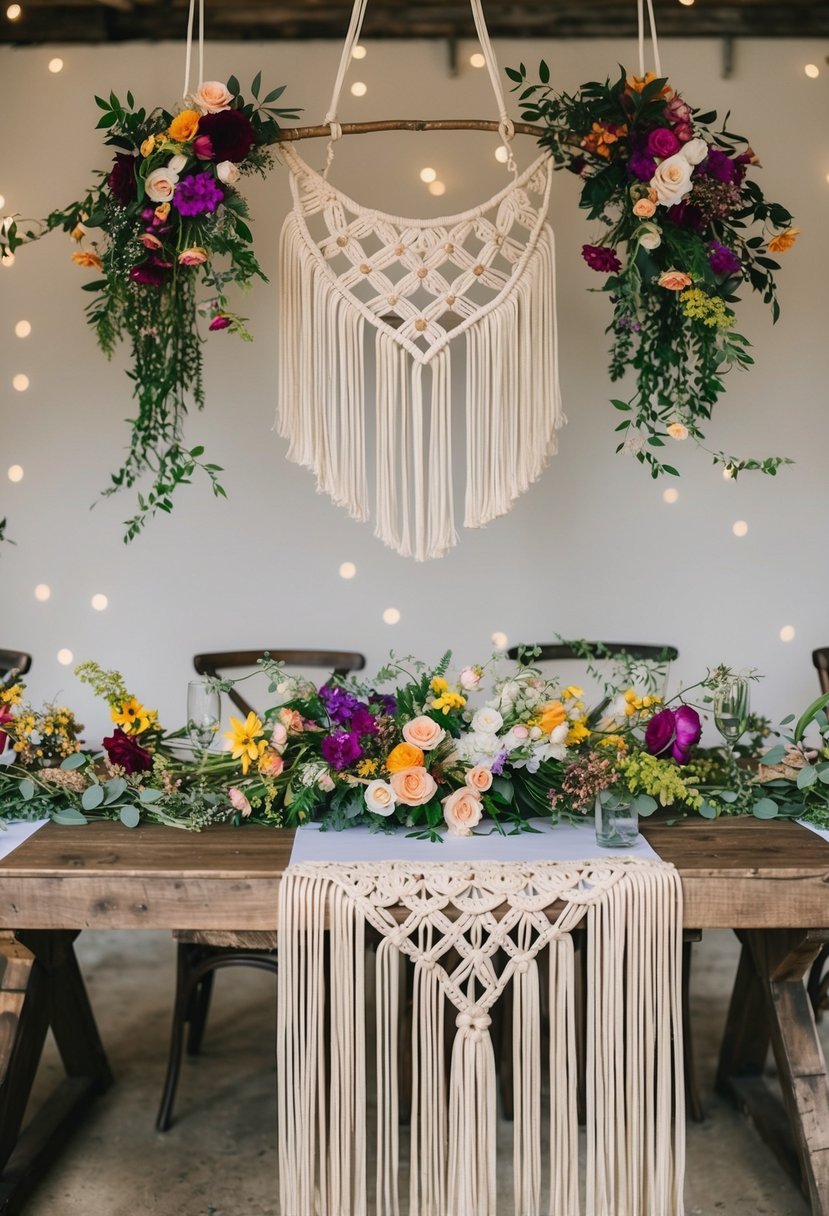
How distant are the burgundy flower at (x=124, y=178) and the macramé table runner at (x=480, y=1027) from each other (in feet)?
4.18

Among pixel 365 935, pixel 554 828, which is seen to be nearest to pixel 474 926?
pixel 365 935

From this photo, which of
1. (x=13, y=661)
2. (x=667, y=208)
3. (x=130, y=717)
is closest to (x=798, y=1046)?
(x=130, y=717)

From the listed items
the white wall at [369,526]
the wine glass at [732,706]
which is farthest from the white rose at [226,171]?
the white wall at [369,526]

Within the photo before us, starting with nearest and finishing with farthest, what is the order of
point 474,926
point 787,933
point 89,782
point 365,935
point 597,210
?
1. point 474,926
2. point 365,935
3. point 787,933
4. point 89,782
5. point 597,210

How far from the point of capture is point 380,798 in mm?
1776

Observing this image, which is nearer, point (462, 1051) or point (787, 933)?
A: point (462, 1051)

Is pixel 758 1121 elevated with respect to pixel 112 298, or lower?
lower

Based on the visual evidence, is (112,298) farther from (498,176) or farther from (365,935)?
(498,176)

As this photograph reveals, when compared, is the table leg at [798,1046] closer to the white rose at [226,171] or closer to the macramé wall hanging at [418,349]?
the macramé wall hanging at [418,349]

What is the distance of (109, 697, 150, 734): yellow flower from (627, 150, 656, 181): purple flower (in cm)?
132

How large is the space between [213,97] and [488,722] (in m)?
1.21

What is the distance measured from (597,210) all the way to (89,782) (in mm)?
1405

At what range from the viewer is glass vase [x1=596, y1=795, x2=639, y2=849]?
1.73 m

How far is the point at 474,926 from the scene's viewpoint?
62.2 inches
